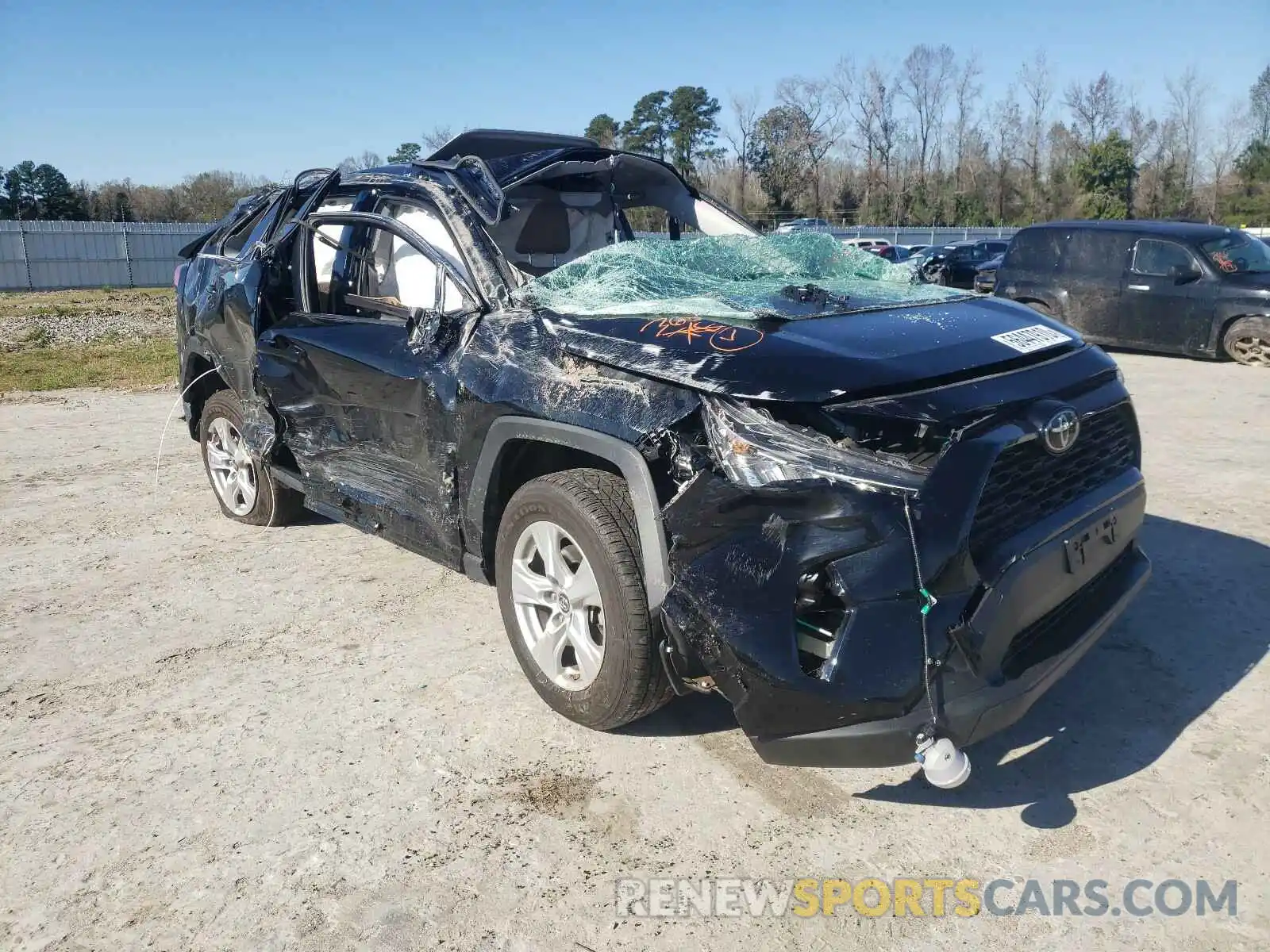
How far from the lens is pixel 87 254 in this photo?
102 ft

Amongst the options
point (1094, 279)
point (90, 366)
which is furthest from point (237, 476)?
point (1094, 279)

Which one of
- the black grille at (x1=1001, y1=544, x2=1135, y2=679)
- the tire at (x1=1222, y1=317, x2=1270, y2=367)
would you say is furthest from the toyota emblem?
the tire at (x1=1222, y1=317, x2=1270, y2=367)

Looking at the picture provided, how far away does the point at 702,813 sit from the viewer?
2893 millimetres

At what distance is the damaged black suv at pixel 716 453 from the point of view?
8.12 ft

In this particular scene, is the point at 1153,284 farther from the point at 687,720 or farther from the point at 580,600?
the point at 580,600

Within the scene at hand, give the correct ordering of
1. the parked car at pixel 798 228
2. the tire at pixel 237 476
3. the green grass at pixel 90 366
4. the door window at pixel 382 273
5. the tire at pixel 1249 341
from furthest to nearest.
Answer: the green grass at pixel 90 366 → the tire at pixel 1249 341 → the tire at pixel 237 476 → the parked car at pixel 798 228 → the door window at pixel 382 273

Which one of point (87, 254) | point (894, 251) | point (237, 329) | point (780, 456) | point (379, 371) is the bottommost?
point (780, 456)

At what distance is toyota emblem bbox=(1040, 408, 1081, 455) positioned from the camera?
9.09ft

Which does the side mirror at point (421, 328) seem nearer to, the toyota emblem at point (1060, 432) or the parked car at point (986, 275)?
the toyota emblem at point (1060, 432)

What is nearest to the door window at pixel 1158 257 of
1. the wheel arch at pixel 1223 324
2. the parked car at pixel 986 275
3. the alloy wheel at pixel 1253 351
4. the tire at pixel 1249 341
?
the wheel arch at pixel 1223 324

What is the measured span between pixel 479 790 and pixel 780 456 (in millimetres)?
1437

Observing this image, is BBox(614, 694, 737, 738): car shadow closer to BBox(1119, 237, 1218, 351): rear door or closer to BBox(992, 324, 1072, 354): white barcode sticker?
BBox(992, 324, 1072, 354): white barcode sticker

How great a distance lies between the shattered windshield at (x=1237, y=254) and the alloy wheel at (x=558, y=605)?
1094 cm

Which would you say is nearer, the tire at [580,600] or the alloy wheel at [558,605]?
the tire at [580,600]
